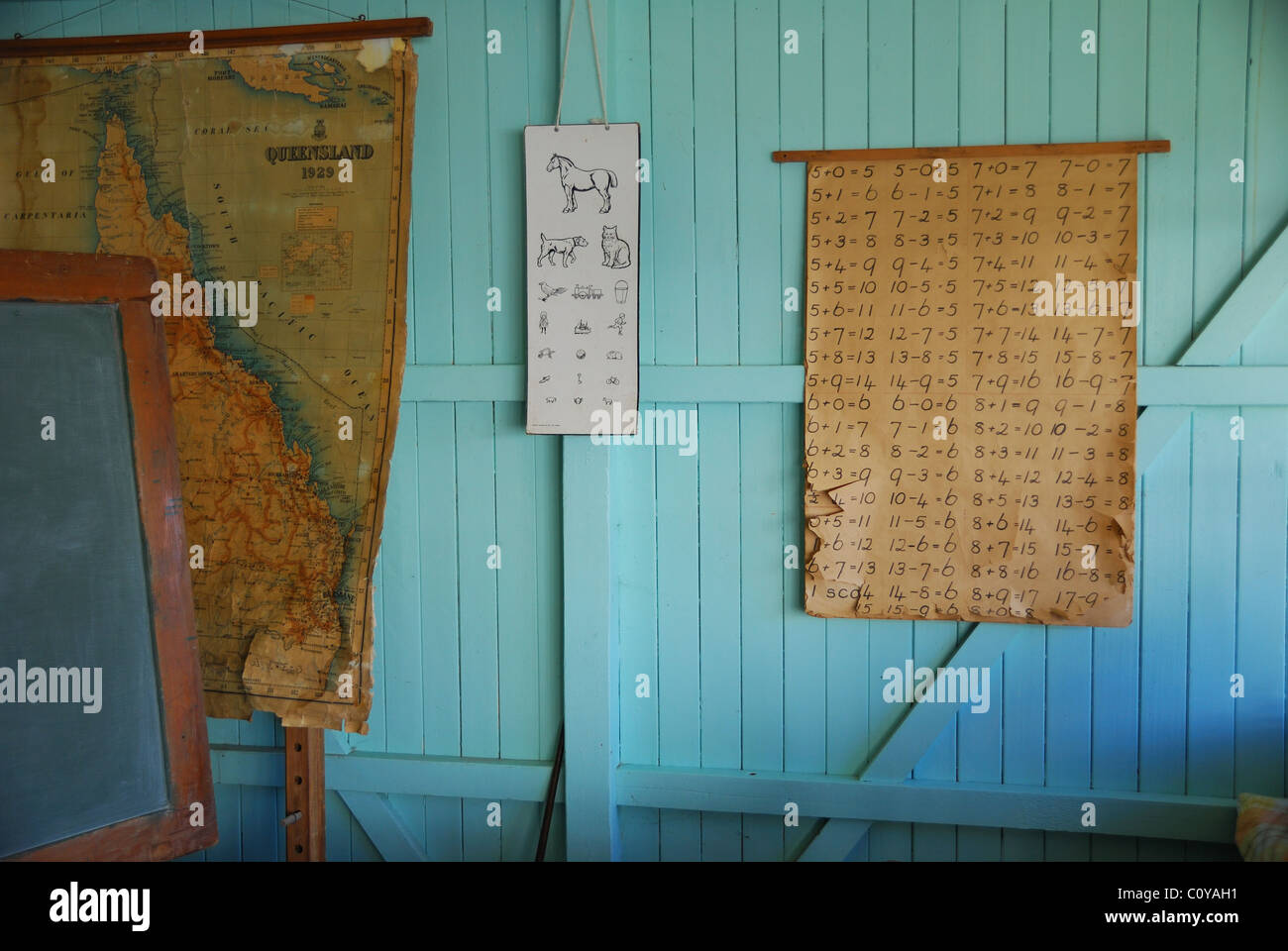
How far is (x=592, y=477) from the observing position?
8.70ft

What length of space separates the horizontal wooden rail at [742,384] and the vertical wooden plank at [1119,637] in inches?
12.2

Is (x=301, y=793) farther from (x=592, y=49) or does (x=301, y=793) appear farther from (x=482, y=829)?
(x=592, y=49)

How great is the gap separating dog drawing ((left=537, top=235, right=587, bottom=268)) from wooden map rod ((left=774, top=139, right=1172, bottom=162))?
591mm

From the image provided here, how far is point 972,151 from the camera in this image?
2.49 meters

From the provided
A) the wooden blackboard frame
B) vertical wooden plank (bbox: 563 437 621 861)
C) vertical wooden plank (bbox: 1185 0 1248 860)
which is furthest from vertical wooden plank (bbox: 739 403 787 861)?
the wooden blackboard frame

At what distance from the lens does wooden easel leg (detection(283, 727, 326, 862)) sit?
2697 millimetres

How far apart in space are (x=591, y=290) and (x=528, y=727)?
1281 millimetres

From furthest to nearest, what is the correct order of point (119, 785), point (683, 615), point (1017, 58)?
point (683, 615) < point (1017, 58) < point (119, 785)

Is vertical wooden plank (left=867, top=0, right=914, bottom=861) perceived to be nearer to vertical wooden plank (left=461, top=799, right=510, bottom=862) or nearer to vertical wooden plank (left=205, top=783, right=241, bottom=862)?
vertical wooden plank (left=461, top=799, right=510, bottom=862)

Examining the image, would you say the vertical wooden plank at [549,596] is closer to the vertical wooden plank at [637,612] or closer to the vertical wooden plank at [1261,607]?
the vertical wooden plank at [637,612]
